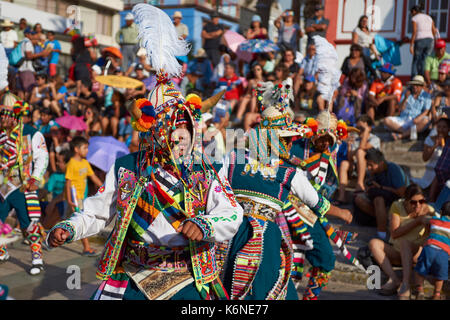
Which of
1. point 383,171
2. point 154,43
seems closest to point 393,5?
point 383,171

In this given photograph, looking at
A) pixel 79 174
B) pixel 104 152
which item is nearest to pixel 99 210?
pixel 79 174

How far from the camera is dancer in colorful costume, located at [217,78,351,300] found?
171 inches

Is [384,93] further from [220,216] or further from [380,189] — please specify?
[220,216]

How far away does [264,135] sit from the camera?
16.0 feet

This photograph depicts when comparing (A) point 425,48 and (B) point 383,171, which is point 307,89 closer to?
(A) point 425,48

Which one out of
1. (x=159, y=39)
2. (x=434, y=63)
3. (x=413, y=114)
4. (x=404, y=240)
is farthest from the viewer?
(x=434, y=63)

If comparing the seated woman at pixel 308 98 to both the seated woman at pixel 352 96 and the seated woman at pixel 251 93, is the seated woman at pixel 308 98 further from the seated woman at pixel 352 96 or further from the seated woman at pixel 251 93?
the seated woman at pixel 251 93

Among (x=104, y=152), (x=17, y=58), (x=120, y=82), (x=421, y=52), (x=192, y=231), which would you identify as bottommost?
(x=104, y=152)

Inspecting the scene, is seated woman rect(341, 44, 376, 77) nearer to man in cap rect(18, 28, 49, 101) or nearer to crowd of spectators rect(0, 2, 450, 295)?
crowd of spectators rect(0, 2, 450, 295)

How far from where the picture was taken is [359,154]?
28.3ft

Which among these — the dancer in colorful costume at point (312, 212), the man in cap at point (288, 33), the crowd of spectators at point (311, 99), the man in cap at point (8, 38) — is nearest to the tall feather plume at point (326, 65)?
the dancer in colorful costume at point (312, 212)

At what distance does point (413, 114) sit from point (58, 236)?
799 centimetres

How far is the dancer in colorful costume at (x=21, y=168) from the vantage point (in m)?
6.82

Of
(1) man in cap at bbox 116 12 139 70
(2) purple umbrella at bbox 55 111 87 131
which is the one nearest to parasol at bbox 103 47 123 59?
(1) man in cap at bbox 116 12 139 70
